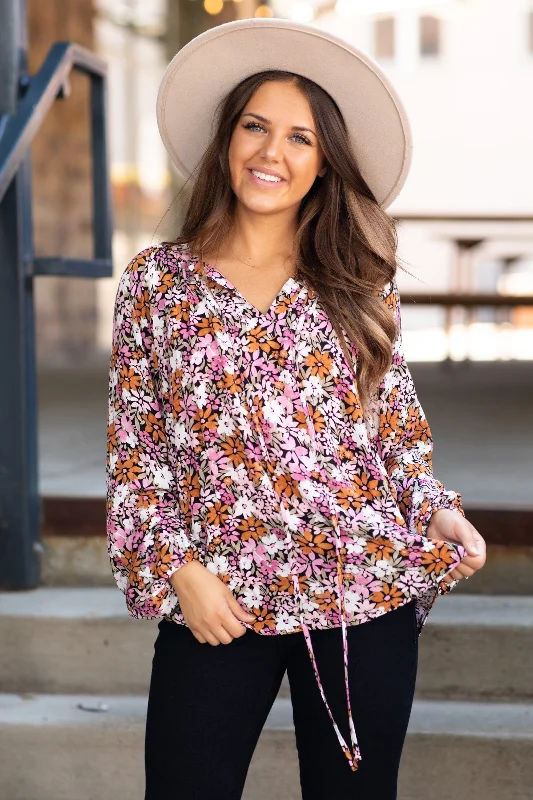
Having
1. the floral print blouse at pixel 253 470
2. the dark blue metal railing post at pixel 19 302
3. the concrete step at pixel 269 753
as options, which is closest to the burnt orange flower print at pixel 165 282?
the floral print blouse at pixel 253 470

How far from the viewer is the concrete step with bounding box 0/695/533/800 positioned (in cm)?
254

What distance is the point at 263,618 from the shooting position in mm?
1694

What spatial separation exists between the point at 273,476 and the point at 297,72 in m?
0.71

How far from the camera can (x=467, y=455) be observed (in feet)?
13.1

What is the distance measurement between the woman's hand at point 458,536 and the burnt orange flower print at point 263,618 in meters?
0.30

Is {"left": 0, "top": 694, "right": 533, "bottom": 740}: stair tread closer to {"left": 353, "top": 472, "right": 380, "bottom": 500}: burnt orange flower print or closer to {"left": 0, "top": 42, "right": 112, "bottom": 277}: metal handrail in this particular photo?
{"left": 353, "top": 472, "right": 380, "bottom": 500}: burnt orange flower print

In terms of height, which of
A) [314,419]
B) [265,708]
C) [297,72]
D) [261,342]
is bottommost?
[265,708]

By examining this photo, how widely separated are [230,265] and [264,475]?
396mm

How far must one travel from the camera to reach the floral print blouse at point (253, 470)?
1.69 meters

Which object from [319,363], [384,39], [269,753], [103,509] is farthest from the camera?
[384,39]

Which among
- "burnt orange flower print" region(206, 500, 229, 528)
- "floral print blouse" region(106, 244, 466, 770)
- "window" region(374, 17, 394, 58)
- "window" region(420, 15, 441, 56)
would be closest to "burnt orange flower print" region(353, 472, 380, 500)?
"floral print blouse" region(106, 244, 466, 770)

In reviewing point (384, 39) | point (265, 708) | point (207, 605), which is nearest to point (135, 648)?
point (265, 708)

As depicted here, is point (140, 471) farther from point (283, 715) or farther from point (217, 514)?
point (283, 715)

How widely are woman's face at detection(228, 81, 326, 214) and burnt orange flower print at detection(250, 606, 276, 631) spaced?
0.67 meters
